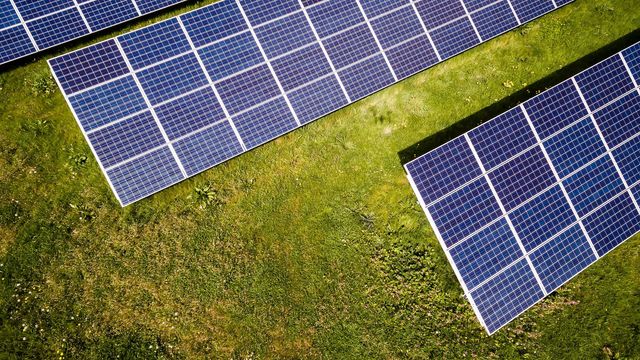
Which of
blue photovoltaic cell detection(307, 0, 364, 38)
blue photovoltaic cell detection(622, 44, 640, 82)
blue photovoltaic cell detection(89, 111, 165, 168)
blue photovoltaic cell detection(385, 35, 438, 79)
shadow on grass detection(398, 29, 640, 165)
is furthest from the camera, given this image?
shadow on grass detection(398, 29, 640, 165)

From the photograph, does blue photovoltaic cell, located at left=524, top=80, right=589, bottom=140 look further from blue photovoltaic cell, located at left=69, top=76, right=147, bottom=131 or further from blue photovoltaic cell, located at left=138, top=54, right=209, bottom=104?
blue photovoltaic cell, located at left=69, top=76, right=147, bottom=131

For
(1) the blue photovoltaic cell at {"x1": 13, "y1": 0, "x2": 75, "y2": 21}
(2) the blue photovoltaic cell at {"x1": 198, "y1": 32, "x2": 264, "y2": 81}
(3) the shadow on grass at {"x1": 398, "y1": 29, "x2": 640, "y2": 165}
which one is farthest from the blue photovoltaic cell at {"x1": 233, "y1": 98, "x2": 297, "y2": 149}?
(1) the blue photovoltaic cell at {"x1": 13, "y1": 0, "x2": 75, "y2": 21}

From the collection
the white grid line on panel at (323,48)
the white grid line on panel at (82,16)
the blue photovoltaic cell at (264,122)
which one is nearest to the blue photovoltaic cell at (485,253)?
the white grid line on panel at (323,48)

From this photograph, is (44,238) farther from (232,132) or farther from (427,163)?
(427,163)

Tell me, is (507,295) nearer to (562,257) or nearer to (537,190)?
(562,257)

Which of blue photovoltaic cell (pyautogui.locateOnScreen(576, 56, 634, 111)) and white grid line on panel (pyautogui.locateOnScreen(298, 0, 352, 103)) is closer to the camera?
white grid line on panel (pyautogui.locateOnScreen(298, 0, 352, 103))

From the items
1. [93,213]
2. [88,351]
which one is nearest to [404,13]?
[93,213]
